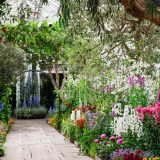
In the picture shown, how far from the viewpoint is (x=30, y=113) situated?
65.4 ft

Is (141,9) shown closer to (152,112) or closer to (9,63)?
(152,112)

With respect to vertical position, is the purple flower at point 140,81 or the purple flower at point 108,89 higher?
the purple flower at point 140,81

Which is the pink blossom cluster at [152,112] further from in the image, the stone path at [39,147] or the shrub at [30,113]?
the shrub at [30,113]

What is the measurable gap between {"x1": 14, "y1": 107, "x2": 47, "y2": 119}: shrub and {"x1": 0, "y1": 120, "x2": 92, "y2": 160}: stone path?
20.2 ft

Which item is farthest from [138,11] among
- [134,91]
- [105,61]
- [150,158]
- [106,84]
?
[105,61]

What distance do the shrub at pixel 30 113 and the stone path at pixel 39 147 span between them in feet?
20.2

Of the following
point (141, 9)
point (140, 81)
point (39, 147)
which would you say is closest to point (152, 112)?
point (141, 9)

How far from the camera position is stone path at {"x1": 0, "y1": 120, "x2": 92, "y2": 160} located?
334 inches

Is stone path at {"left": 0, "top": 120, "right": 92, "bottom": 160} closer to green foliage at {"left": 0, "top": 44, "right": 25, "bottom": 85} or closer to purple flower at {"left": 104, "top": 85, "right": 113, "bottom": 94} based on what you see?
purple flower at {"left": 104, "top": 85, "right": 113, "bottom": 94}

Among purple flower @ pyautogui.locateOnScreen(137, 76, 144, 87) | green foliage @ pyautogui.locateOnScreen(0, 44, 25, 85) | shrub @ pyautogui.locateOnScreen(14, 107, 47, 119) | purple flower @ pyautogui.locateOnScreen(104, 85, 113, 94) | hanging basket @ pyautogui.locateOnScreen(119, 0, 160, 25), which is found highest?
green foliage @ pyautogui.locateOnScreen(0, 44, 25, 85)

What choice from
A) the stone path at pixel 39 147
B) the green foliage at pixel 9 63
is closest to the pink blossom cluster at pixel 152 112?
the stone path at pixel 39 147

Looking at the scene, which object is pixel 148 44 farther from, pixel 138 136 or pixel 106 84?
pixel 138 136

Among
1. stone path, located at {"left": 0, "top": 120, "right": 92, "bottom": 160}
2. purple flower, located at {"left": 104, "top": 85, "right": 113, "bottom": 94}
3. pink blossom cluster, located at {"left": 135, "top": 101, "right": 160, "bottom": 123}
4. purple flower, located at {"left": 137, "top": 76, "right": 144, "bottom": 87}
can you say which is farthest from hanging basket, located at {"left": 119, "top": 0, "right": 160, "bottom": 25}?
purple flower, located at {"left": 104, "top": 85, "right": 113, "bottom": 94}

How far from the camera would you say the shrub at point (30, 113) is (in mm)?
19791
